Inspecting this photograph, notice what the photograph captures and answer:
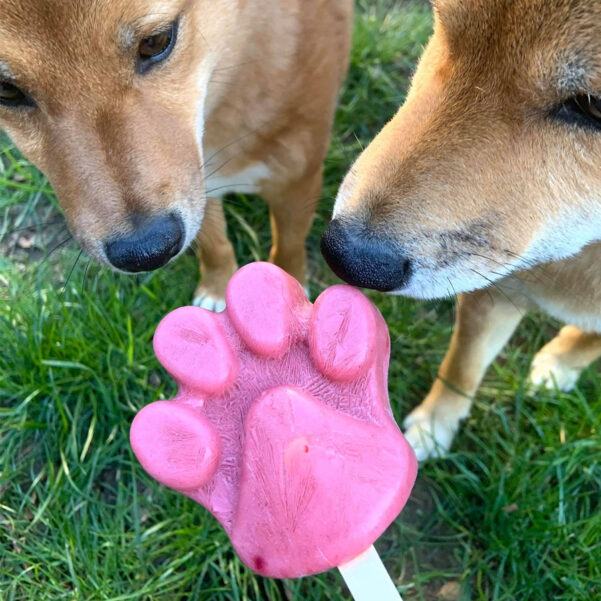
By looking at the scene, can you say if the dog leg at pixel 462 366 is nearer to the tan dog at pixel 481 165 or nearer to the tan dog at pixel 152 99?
the tan dog at pixel 481 165


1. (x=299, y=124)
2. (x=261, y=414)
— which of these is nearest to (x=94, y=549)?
(x=261, y=414)

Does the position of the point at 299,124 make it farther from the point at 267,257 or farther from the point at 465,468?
the point at 465,468

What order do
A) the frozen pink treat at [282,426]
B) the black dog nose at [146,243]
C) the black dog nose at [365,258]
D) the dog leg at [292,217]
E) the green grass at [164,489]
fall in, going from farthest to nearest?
1. the dog leg at [292,217]
2. the green grass at [164,489]
3. the black dog nose at [146,243]
4. the black dog nose at [365,258]
5. the frozen pink treat at [282,426]

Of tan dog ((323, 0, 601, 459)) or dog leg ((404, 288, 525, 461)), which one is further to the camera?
dog leg ((404, 288, 525, 461))

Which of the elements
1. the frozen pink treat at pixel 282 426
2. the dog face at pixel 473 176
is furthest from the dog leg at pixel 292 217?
the frozen pink treat at pixel 282 426

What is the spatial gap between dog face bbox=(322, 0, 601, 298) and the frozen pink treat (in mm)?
146

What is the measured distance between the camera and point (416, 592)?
2256 millimetres

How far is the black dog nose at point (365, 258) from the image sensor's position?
150 cm

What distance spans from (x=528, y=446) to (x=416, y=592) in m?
0.64

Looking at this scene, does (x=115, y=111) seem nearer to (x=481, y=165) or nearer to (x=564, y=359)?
(x=481, y=165)

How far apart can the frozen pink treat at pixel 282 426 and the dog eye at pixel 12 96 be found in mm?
707

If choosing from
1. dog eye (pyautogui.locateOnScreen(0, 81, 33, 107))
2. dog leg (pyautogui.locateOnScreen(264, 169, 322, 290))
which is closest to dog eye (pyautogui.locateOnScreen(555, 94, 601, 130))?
dog leg (pyautogui.locateOnScreen(264, 169, 322, 290))

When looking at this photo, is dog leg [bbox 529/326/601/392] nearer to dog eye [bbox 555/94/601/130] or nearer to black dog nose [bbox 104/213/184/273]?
dog eye [bbox 555/94/601/130]

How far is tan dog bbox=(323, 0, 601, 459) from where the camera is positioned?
138 cm
